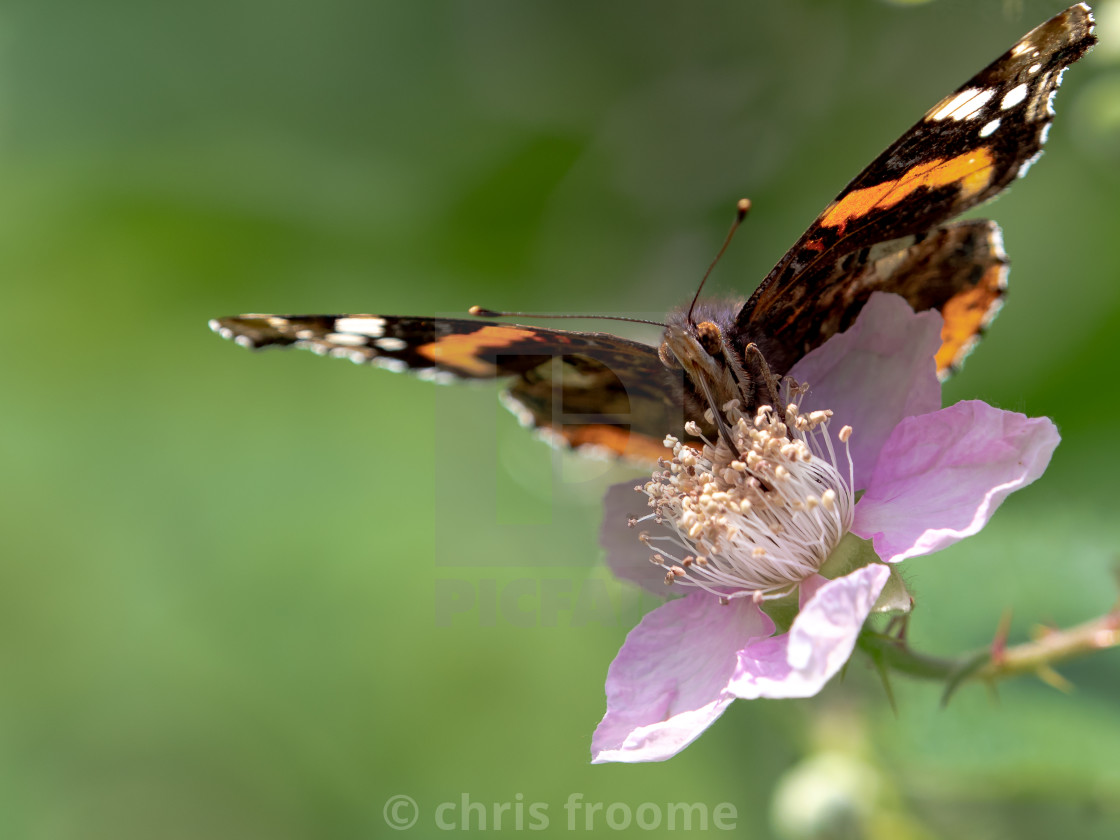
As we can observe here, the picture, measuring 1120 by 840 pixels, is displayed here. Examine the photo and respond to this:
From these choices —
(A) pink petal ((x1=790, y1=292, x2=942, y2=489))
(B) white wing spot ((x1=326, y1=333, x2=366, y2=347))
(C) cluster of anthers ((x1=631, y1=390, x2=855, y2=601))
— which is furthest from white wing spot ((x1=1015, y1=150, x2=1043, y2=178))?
(B) white wing spot ((x1=326, y1=333, x2=366, y2=347))

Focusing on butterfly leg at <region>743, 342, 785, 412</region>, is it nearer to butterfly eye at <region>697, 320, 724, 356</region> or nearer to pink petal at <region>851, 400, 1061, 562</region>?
butterfly eye at <region>697, 320, 724, 356</region>

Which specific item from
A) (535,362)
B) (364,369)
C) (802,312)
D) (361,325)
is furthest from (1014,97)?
(364,369)

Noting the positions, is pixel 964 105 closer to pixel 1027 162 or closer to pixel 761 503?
pixel 1027 162

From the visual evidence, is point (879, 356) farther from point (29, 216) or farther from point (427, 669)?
point (29, 216)

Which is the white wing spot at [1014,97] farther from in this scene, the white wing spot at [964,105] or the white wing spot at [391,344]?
the white wing spot at [391,344]

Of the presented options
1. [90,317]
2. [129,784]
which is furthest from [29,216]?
[129,784]
